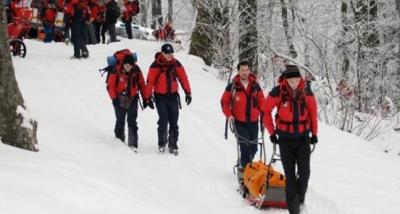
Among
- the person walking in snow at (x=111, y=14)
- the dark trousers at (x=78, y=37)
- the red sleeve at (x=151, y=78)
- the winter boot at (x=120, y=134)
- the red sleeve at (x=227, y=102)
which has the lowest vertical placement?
the winter boot at (x=120, y=134)

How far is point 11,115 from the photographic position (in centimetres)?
763

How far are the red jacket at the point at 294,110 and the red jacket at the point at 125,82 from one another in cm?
354

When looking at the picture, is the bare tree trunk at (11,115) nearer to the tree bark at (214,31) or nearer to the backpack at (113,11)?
the tree bark at (214,31)

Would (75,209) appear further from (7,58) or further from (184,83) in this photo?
(184,83)

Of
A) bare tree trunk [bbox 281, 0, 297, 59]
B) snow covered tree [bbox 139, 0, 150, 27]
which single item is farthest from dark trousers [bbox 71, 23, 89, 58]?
snow covered tree [bbox 139, 0, 150, 27]

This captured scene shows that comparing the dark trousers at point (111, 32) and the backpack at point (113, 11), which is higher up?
the backpack at point (113, 11)

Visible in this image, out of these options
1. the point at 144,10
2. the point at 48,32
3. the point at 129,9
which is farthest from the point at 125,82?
the point at 144,10

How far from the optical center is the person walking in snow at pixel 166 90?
9711 millimetres

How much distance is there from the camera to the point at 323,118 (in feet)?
51.2

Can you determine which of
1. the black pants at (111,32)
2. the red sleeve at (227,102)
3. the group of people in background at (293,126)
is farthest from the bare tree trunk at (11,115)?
the black pants at (111,32)

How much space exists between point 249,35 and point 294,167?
11877 mm

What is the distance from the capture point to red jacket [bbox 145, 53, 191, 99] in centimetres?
971

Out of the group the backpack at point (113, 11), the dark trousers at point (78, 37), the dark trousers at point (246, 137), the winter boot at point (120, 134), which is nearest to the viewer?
the dark trousers at point (246, 137)

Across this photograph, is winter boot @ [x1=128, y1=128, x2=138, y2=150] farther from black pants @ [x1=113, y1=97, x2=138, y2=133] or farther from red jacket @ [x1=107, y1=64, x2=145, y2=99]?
red jacket @ [x1=107, y1=64, x2=145, y2=99]
